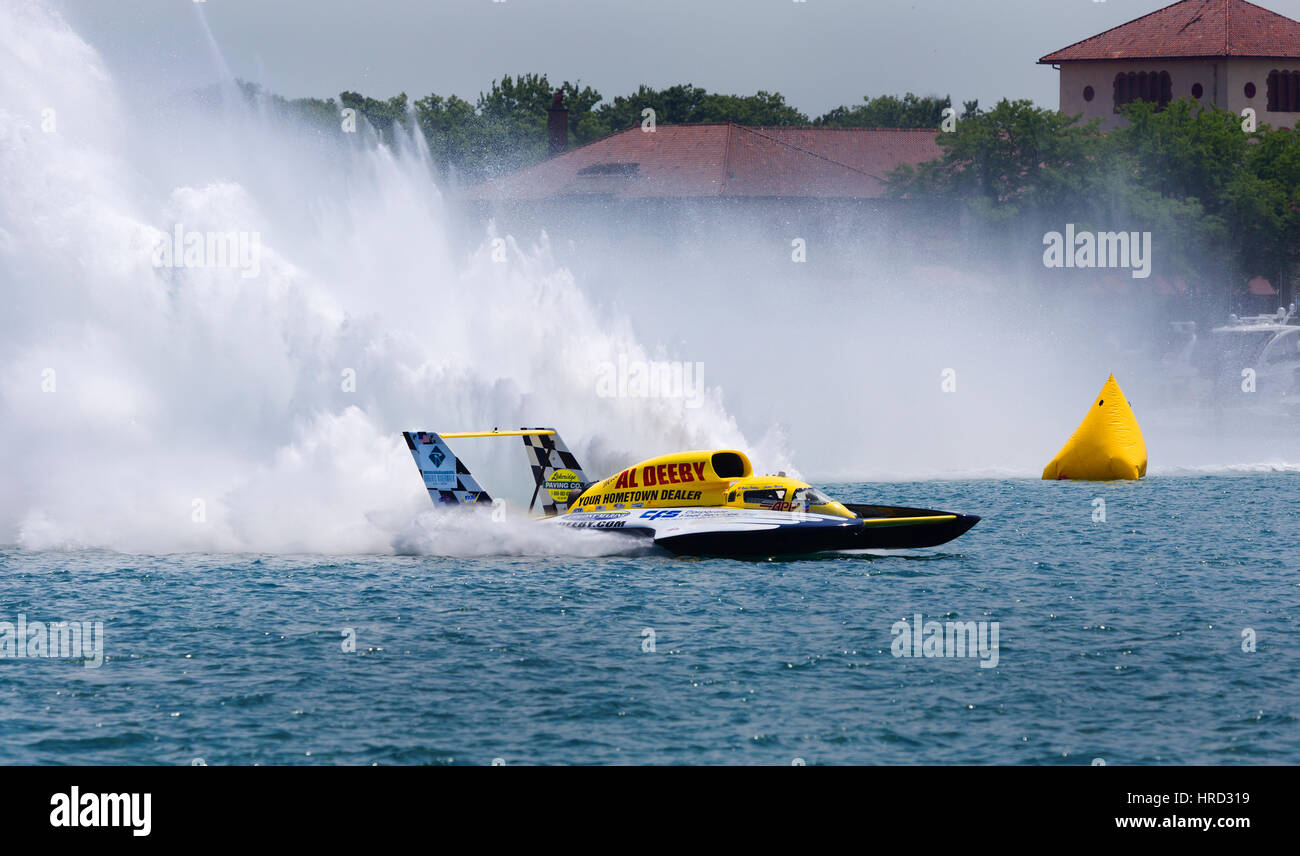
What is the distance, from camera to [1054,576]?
32469 millimetres

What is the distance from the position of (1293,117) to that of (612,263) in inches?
2702

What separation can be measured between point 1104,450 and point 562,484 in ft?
85.6

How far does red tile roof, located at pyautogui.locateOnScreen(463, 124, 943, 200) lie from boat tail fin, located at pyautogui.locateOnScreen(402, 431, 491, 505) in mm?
71674

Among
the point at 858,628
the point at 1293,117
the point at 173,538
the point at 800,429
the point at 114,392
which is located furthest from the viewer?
the point at 1293,117

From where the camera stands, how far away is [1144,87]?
127500mm

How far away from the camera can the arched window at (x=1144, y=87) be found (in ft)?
416

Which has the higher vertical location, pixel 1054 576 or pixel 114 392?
pixel 114 392

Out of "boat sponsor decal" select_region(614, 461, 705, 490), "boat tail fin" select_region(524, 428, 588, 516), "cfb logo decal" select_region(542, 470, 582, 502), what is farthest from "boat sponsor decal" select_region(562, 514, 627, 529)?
"cfb logo decal" select_region(542, 470, 582, 502)

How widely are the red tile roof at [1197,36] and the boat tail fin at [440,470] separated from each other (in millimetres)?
106244

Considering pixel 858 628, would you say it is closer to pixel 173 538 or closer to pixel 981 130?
pixel 173 538

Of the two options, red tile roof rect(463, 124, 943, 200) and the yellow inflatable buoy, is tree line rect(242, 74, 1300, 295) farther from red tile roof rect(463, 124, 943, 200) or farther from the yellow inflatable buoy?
the yellow inflatable buoy

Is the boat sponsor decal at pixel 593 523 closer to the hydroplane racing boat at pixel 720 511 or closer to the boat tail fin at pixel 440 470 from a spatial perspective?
the hydroplane racing boat at pixel 720 511

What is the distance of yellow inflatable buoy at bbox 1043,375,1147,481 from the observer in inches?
2144
